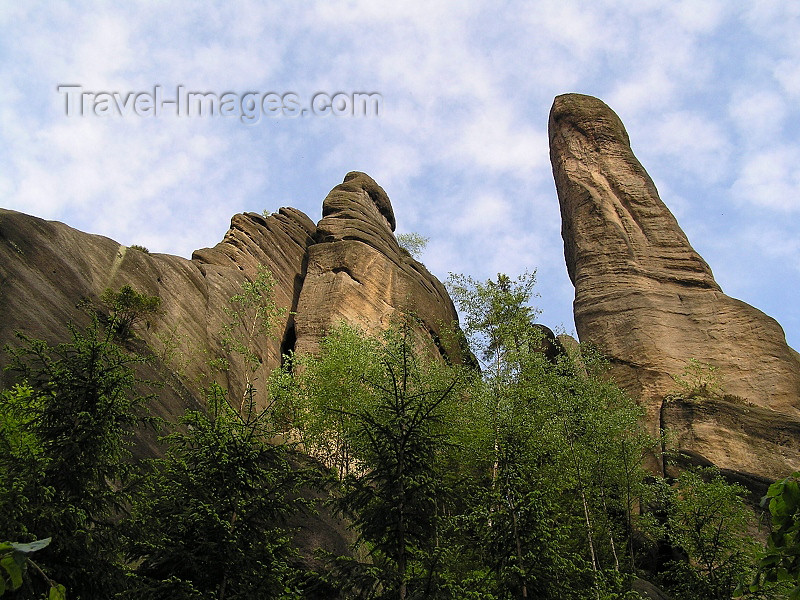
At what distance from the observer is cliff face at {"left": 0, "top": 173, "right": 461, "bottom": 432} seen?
19.7 m

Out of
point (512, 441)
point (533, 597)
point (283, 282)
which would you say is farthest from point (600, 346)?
point (533, 597)

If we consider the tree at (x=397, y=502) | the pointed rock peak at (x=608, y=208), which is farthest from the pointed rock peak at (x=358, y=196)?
the tree at (x=397, y=502)

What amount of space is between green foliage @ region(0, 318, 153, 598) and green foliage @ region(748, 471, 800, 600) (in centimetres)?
690

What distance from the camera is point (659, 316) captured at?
37562 millimetres

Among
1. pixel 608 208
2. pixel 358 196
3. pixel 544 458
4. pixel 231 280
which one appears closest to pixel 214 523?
pixel 544 458

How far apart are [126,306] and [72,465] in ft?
50.0

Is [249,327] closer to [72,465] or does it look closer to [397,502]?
[397,502]

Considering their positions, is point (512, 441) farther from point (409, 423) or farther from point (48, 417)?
→ point (48, 417)

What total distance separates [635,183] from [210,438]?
39.3 m

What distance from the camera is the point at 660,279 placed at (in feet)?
131

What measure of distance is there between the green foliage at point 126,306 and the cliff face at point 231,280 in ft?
1.56

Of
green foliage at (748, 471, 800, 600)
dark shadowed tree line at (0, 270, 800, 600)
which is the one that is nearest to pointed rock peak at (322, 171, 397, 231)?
dark shadowed tree line at (0, 270, 800, 600)

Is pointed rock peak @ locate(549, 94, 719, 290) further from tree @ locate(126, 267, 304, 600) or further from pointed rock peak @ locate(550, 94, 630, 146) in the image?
tree @ locate(126, 267, 304, 600)

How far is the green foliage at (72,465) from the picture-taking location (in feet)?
27.1
